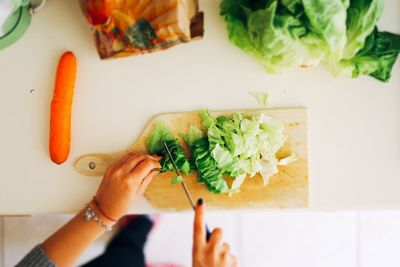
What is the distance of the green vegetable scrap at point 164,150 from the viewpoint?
1.10 m

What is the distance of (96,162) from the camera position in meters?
1.16

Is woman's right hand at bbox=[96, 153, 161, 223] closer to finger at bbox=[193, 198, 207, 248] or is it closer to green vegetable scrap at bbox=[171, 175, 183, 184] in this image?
green vegetable scrap at bbox=[171, 175, 183, 184]

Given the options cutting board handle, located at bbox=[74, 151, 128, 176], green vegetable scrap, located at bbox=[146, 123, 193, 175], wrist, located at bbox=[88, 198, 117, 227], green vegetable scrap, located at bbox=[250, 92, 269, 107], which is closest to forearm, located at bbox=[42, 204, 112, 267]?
wrist, located at bbox=[88, 198, 117, 227]

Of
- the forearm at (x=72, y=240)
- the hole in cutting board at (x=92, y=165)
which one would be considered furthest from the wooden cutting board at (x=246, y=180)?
the forearm at (x=72, y=240)

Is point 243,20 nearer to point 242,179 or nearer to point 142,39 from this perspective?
point 142,39

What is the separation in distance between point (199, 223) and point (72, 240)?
0.36m

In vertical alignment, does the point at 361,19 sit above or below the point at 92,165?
above

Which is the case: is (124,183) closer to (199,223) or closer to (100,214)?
(100,214)

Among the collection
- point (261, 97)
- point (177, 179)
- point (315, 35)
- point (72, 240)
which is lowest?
point (72, 240)

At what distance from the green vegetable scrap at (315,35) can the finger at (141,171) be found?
1.21ft

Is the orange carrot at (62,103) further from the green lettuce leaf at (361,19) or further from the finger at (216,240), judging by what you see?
the green lettuce leaf at (361,19)

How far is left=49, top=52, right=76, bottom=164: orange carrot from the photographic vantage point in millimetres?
1125

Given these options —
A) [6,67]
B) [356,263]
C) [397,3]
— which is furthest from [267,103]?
[356,263]

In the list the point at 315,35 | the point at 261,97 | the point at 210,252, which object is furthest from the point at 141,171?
the point at 315,35
